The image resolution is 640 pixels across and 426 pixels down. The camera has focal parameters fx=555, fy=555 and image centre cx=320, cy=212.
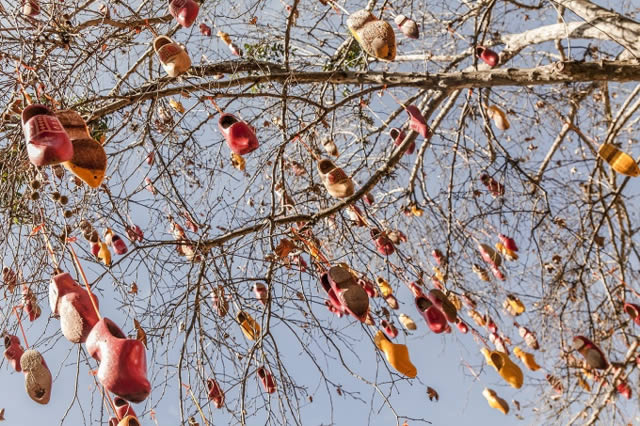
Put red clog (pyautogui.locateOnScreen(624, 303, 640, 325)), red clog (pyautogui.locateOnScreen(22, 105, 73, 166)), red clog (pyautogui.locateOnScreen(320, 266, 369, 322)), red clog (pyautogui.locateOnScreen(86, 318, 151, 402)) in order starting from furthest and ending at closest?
red clog (pyautogui.locateOnScreen(624, 303, 640, 325)) → red clog (pyautogui.locateOnScreen(320, 266, 369, 322)) → red clog (pyautogui.locateOnScreen(22, 105, 73, 166)) → red clog (pyautogui.locateOnScreen(86, 318, 151, 402))

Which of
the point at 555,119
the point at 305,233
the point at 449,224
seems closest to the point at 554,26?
the point at 555,119

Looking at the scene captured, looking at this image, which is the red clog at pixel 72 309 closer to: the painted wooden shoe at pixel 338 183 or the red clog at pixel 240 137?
the red clog at pixel 240 137

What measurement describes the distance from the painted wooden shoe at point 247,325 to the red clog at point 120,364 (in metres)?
1.36

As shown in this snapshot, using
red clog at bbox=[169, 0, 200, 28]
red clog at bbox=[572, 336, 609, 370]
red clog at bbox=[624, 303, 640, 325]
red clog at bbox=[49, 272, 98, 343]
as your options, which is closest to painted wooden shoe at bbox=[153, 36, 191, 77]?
red clog at bbox=[169, 0, 200, 28]

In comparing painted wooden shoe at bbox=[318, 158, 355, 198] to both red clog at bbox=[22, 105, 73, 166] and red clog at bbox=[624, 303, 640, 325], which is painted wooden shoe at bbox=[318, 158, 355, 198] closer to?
red clog at bbox=[22, 105, 73, 166]

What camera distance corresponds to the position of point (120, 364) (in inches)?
52.3

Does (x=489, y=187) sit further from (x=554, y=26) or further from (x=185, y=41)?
(x=185, y=41)

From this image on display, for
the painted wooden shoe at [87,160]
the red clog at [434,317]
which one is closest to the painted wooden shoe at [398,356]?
the red clog at [434,317]

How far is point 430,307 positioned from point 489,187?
1880 mm

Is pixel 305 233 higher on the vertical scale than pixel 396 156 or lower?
lower

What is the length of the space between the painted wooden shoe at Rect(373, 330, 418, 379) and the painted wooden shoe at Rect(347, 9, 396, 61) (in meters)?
1.21

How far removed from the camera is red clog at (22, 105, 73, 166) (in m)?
1.45

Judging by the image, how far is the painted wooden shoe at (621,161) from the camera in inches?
112

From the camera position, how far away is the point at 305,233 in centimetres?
322
